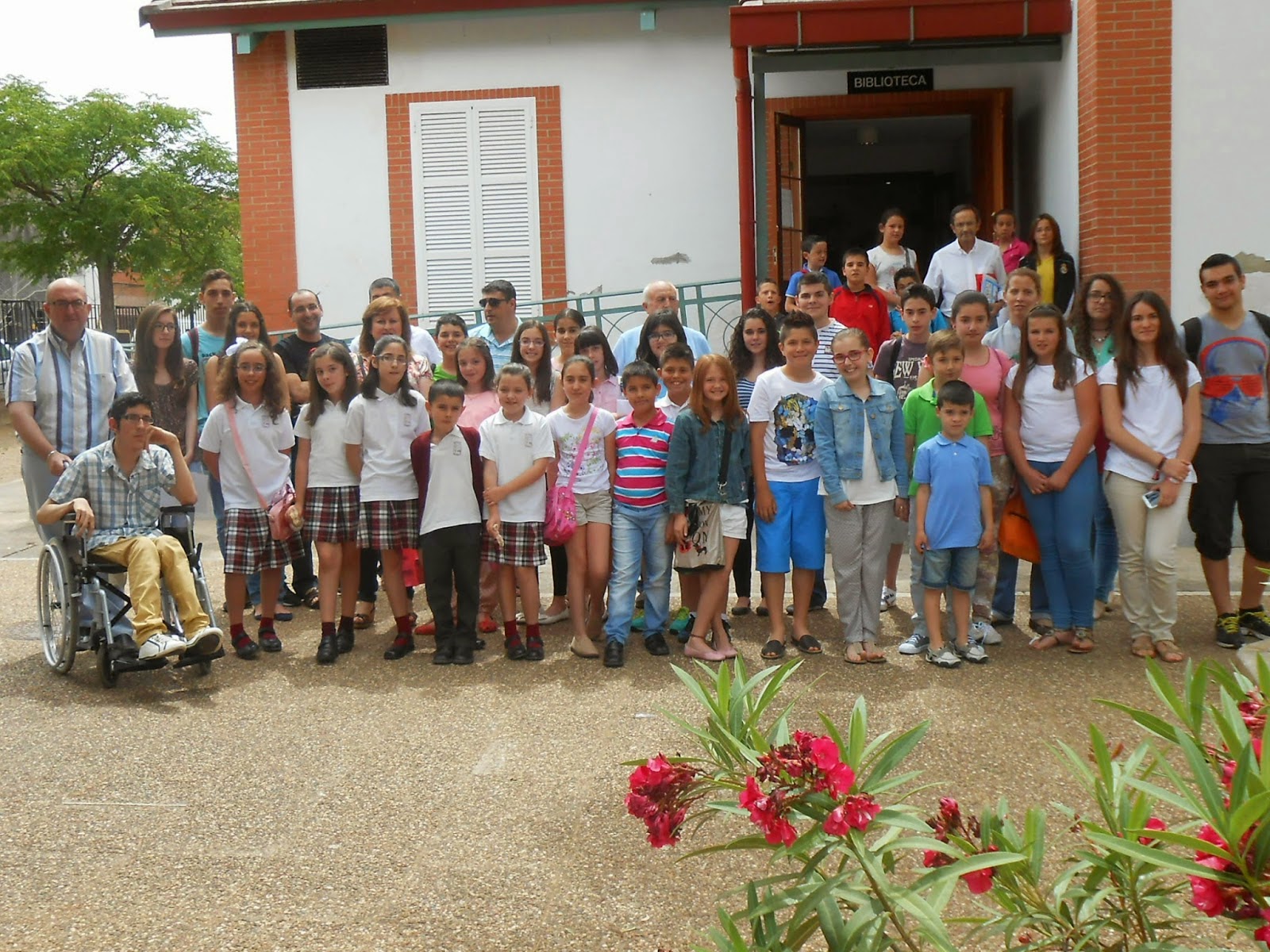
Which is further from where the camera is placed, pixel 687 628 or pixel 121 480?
pixel 687 628

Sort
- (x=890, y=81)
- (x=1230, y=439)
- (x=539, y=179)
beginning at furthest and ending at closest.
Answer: (x=539, y=179), (x=890, y=81), (x=1230, y=439)

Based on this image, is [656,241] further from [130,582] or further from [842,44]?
[130,582]

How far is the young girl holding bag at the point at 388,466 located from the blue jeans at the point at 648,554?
1.07 metres

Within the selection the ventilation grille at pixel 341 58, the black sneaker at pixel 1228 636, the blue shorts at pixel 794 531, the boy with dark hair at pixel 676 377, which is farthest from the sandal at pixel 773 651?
the ventilation grille at pixel 341 58

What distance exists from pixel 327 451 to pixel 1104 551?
4.24m

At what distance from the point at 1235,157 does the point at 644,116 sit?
5.34 metres

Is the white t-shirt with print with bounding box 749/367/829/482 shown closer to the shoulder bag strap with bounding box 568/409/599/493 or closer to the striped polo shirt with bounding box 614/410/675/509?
the striped polo shirt with bounding box 614/410/675/509

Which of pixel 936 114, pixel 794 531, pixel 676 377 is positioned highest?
pixel 936 114

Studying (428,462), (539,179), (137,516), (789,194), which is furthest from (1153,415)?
(539,179)

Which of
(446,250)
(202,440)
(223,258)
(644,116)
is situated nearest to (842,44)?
(644,116)

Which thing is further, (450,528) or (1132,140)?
(1132,140)

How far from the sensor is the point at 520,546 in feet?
22.9

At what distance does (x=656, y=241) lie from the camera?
1310cm

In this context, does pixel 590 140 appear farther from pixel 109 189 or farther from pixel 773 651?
pixel 109 189
